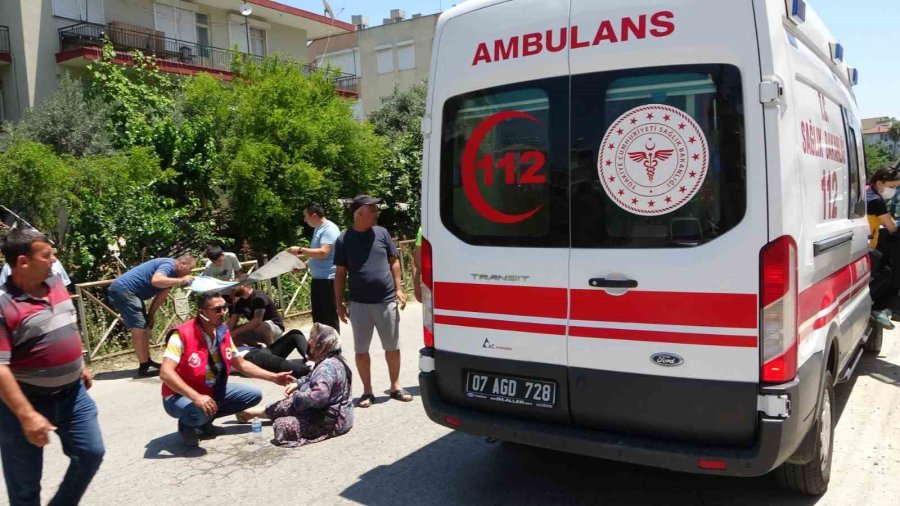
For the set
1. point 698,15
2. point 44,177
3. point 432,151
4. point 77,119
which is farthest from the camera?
point 77,119

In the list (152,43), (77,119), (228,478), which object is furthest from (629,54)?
(152,43)

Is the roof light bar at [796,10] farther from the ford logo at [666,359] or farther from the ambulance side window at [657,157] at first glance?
the ford logo at [666,359]

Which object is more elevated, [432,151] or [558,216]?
[432,151]

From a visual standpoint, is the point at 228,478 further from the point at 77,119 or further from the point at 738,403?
the point at 77,119

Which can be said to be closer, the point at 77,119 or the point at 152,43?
the point at 77,119

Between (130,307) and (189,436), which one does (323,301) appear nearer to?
(130,307)

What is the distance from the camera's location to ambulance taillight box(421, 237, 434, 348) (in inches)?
164

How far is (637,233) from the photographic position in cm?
339

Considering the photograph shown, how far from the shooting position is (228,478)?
4.60 metres

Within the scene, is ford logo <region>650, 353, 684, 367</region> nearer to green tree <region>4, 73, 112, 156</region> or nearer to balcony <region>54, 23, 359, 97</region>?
green tree <region>4, 73, 112, 156</region>

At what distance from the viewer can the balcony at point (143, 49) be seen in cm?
1777

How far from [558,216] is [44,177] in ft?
27.4

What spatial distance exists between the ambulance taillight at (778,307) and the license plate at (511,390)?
107cm

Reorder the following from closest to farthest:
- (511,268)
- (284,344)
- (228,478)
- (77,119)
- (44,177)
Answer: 1. (511,268)
2. (228,478)
3. (284,344)
4. (44,177)
5. (77,119)
